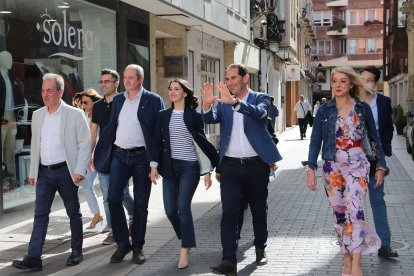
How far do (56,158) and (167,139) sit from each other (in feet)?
3.62

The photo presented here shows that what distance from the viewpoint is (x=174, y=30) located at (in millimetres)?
16734

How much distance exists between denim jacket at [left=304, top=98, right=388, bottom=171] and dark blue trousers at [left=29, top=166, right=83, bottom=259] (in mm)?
2344

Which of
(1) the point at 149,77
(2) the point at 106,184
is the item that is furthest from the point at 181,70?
(2) the point at 106,184

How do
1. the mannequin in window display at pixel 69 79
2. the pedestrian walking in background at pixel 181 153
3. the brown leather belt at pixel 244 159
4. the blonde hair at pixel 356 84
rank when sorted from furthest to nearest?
the mannequin in window display at pixel 69 79
the pedestrian walking in background at pixel 181 153
the brown leather belt at pixel 244 159
the blonde hair at pixel 356 84

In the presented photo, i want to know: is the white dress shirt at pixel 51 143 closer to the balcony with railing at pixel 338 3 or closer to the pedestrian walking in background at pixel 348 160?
the pedestrian walking in background at pixel 348 160

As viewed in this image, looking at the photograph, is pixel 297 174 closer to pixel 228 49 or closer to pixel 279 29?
pixel 228 49

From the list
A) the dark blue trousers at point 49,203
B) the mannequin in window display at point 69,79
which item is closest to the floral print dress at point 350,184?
the dark blue trousers at point 49,203

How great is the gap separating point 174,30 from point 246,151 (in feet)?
34.9

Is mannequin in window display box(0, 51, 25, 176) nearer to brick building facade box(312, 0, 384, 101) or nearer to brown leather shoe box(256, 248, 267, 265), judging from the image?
brown leather shoe box(256, 248, 267, 265)

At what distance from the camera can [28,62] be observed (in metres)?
9.92

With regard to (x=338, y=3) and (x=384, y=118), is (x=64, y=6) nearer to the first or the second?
(x=384, y=118)

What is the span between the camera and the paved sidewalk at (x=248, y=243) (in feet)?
21.8

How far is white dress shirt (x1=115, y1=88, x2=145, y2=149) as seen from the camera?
6.97m

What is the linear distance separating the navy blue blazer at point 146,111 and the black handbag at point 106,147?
0.26 feet
